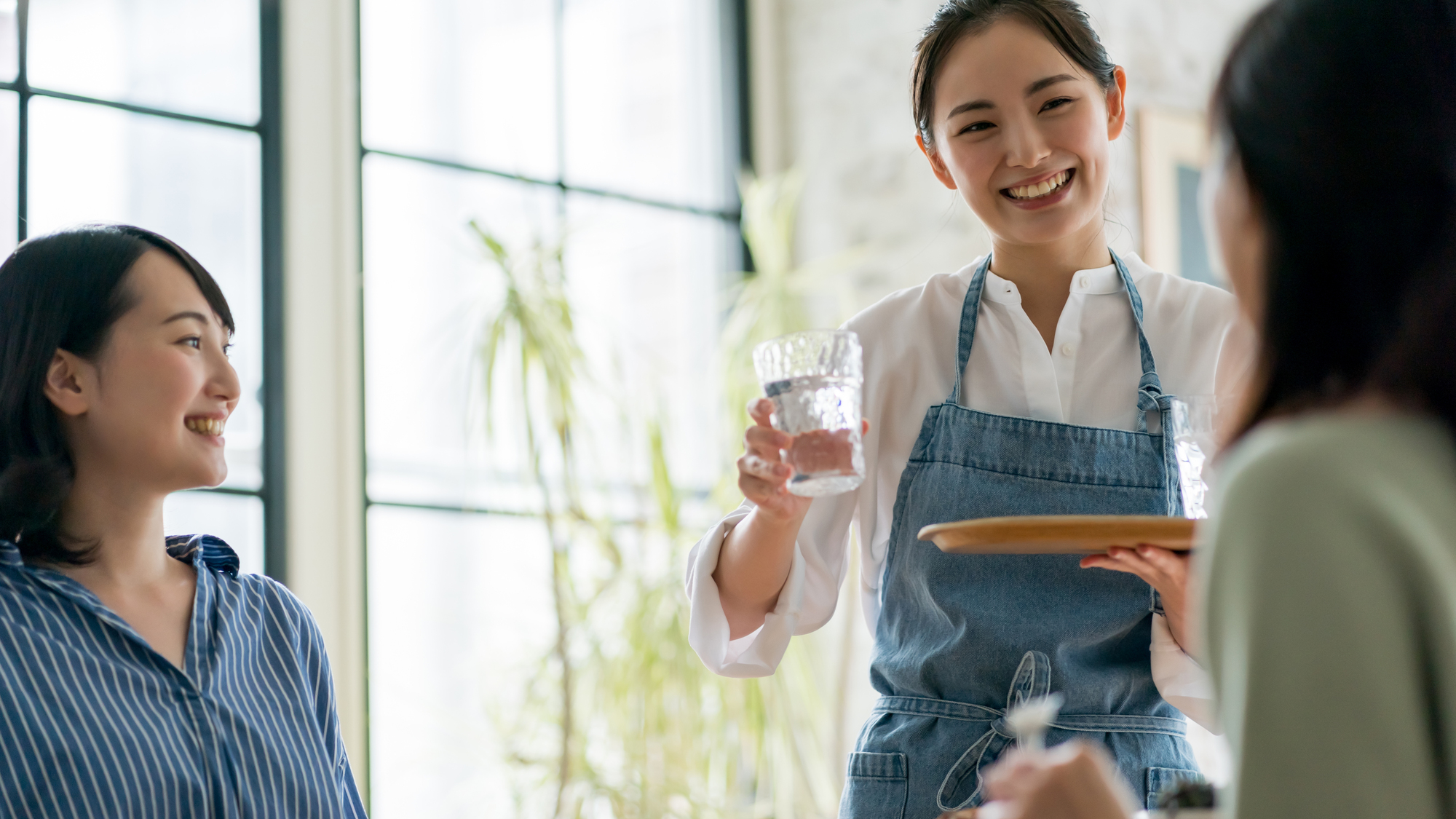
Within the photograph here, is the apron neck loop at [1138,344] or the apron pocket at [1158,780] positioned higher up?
the apron neck loop at [1138,344]

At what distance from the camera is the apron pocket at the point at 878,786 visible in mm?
1472

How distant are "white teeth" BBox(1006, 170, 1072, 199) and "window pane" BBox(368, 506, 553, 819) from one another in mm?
1986

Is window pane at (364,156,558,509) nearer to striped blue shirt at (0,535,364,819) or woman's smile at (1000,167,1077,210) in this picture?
striped blue shirt at (0,535,364,819)

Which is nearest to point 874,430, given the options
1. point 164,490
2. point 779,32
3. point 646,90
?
point 164,490

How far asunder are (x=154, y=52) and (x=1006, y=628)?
2547 mm

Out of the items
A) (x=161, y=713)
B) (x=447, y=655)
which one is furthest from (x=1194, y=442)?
(x=447, y=655)

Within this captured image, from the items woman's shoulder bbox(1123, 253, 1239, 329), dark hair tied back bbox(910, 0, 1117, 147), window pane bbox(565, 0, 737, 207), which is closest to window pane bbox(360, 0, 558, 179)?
window pane bbox(565, 0, 737, 207)

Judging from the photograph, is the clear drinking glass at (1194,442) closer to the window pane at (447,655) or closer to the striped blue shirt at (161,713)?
the striped blue shirt at (161,713)

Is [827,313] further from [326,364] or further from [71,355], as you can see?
[71,355]

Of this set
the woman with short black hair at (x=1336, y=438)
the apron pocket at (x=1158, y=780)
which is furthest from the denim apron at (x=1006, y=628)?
the woman with short black hair at (x=1336, y=438)

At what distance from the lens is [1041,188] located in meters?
1.59

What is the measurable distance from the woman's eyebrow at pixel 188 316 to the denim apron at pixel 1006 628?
91 centimetres

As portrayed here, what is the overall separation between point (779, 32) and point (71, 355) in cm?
313

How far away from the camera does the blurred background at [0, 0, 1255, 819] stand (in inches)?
124
